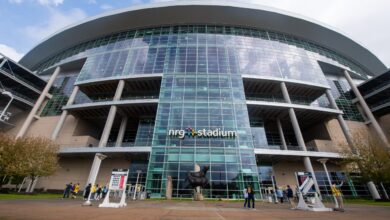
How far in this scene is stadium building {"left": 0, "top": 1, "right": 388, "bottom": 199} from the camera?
86.2 feet

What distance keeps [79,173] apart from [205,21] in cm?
3714

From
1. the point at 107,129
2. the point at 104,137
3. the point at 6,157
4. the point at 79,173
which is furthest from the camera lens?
the point at 79,173

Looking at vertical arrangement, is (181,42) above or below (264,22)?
below

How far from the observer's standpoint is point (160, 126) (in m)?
27.6

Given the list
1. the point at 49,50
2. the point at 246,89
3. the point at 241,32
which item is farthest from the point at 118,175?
the point at 49,50

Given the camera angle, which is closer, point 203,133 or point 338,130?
point 203,133

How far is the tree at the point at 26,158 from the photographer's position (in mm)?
22625

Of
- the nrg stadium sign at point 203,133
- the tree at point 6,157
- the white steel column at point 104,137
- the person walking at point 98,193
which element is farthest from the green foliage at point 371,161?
the tree at point 6,157

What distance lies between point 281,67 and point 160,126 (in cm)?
2424

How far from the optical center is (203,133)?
26453 mm

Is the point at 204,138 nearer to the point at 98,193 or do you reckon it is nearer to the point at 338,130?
the point at 98,193

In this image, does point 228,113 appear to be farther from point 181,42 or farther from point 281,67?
point 181,42

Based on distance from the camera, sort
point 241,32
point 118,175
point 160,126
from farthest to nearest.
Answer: point 241,32
point 160,126
point 118,175

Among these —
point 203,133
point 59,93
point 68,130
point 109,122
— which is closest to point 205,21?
point 203,133
